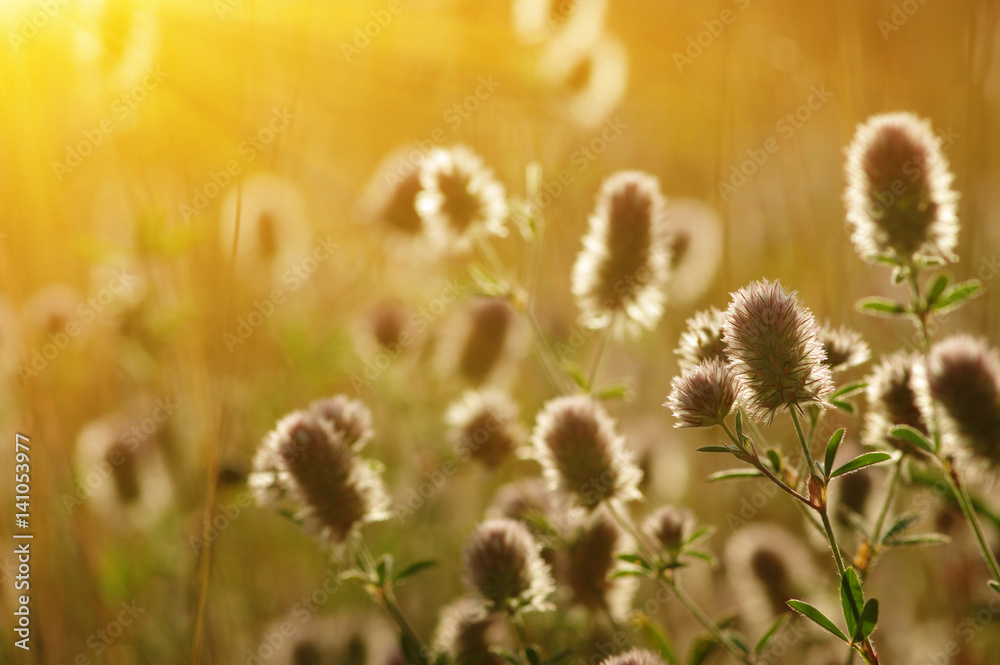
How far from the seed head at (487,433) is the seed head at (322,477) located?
0.41 meters

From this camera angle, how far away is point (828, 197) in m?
4.04

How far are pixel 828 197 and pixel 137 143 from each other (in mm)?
3292

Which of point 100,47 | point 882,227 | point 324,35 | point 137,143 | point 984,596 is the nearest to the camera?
point 882,227

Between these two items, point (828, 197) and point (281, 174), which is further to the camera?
point (281, 174)

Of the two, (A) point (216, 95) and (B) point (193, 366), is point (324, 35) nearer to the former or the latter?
(A) point (216, 95)

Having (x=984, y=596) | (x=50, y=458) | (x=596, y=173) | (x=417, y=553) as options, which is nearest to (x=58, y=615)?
(x=50, y=458)

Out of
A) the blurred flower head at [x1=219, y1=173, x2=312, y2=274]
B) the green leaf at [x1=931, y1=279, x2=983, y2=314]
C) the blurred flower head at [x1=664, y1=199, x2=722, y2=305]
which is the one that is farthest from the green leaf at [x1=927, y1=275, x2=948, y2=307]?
the blurred flower head at [x1=219, y1=173, x2=312, y2=274]
